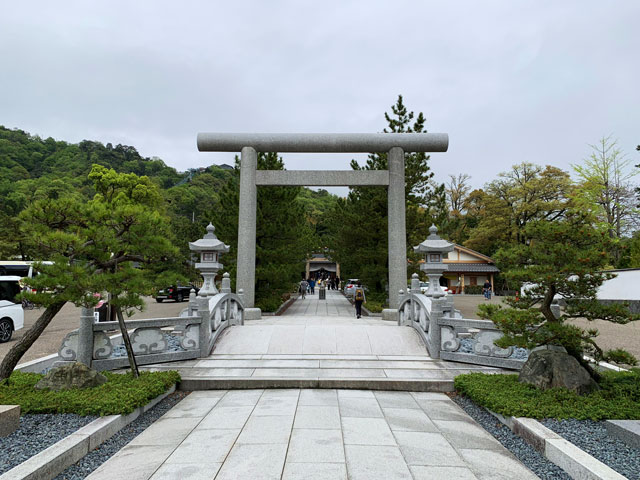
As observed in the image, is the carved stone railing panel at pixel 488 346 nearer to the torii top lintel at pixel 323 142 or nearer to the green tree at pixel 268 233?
the torii top lintel at pixel 323 142

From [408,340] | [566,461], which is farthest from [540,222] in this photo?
[408,340]

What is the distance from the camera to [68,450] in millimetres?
3344

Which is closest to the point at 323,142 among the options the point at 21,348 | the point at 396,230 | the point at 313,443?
the point at 396,230

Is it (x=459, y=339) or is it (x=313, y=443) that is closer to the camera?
(x=313, y=443)

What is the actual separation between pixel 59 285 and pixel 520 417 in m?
5.61

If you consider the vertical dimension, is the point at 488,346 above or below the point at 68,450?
above

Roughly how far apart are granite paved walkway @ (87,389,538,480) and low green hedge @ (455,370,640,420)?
1.22ft

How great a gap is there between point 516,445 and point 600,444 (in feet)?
2.36

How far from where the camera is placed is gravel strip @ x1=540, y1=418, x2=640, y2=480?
316 centimetres

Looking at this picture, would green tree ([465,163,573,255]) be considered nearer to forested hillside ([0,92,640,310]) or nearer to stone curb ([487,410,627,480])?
forested hillside ([0,92,640,310])

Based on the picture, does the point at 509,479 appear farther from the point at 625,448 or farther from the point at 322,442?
the point at 322,442

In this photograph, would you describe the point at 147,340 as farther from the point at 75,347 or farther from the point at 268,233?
the point at 268,233

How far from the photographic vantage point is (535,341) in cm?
484

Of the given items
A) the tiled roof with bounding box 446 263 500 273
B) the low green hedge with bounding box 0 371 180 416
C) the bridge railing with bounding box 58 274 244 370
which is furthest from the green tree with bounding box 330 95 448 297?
the tiled roof with bounding box 446 263 500 273
